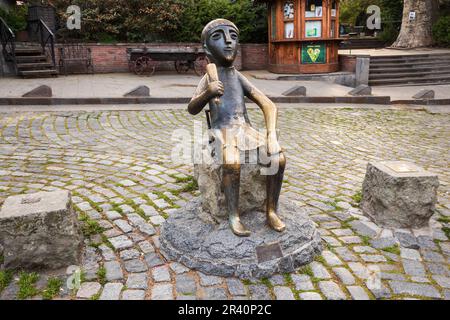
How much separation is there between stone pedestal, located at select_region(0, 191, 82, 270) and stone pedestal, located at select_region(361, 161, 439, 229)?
290 cm

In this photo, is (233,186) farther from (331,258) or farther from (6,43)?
(6,43)

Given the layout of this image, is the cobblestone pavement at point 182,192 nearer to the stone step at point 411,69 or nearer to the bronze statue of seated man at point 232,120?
the bronze statue of seated man at point 232,120

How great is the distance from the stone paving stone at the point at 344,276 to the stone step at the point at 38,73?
1353cm

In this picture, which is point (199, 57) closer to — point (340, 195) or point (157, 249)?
point (340, 195)

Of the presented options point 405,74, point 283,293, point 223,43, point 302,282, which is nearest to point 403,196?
point 302,282

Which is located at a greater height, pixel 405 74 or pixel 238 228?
pixel 405 74

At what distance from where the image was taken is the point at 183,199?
482 cm

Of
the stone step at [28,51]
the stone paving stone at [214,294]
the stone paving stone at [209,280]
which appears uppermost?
the stone step at [28,51]

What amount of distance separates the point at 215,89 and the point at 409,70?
1494cm

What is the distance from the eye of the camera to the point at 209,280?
3.26m

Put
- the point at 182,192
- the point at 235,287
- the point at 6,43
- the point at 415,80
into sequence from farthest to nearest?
the point at 415,80
the point at 6,43
the point at 182,192
the point at 235,287

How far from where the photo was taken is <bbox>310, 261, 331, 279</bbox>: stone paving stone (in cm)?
331

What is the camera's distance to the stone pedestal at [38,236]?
3.22 meters

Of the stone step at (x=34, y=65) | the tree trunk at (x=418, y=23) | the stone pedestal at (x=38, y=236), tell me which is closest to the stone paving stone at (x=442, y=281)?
the stone pedestal at (x=38, y=236)
